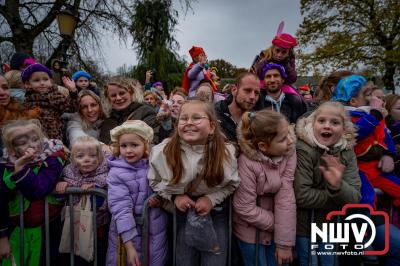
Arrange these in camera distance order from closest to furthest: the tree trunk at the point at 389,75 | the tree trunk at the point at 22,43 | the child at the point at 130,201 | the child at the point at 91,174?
1. the child at the point at 130,201
2. the child at the point at 91,174
3. the tree trunk at the point at 22,43
4. the tree trunk at the point at 389,75

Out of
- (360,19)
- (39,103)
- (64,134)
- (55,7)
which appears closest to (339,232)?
(64,134)

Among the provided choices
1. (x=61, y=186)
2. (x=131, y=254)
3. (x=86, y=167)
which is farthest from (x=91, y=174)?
(x=131, y=254)

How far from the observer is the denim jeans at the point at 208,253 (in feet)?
7.80

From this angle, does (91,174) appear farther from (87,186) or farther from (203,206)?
(203,206)

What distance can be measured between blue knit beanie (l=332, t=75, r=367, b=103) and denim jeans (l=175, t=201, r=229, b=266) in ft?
5.92

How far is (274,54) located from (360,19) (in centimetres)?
2002

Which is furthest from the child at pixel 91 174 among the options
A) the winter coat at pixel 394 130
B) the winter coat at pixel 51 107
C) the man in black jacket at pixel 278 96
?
the winter coat at pixel 394 130

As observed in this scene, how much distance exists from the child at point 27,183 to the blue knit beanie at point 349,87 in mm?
2881

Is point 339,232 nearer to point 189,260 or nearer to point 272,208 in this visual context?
point 272,208

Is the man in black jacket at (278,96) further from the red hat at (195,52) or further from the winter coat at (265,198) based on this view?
the red hat at (195,52)

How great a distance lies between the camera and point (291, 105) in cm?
372

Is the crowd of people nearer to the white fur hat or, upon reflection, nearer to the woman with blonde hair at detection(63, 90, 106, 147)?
the white fur hat

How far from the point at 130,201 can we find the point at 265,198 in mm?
1091

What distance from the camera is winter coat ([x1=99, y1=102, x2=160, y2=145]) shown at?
11.5 feet
